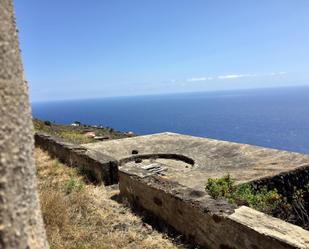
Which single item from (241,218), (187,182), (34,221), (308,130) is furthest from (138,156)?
(308,130)

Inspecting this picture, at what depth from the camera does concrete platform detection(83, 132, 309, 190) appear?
8945 mm

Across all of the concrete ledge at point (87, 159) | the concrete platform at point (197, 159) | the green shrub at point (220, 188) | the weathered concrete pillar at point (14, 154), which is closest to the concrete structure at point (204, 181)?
the concrete platform at point (197, 159)

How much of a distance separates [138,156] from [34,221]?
10614 millimetres

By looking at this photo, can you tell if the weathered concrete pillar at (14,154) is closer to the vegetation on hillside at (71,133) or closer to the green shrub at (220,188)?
the green shrub at (220,188)

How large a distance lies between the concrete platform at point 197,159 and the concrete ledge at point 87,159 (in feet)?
1.08

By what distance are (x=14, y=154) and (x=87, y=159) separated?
23.8 ft

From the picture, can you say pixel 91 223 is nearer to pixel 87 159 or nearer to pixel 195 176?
pixel 87 159

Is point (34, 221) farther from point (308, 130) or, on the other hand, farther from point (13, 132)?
point (308, 130)

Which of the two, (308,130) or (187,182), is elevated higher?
(187,182)

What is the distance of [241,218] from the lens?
13.5ft

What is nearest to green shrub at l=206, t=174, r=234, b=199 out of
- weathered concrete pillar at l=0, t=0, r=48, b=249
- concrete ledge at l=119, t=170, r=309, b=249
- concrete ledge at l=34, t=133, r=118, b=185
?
concrete ledge at l=119, t=170, r=309, b=249

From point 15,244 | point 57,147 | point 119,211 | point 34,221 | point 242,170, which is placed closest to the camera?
point 15,244

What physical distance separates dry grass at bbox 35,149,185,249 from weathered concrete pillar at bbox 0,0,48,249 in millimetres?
3126

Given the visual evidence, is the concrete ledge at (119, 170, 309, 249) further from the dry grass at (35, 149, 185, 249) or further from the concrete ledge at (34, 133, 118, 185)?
the concrete ledge at (34, 133, 118, 185)
